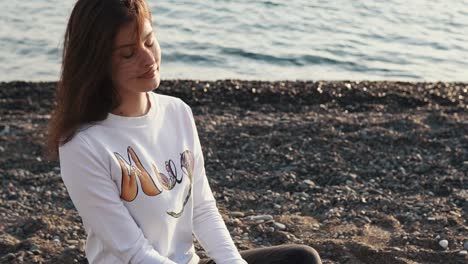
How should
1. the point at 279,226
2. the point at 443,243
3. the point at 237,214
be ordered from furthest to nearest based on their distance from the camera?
1. the point at 237,214
2. the point at 279,226
3. the point at 443,243

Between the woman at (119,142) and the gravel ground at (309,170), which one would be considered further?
the gravel ground at (309,170)

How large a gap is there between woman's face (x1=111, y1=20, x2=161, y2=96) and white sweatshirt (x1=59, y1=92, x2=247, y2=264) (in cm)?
12

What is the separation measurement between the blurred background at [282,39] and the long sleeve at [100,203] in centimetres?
625

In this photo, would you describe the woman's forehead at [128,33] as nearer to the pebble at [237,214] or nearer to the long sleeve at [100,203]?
the long sleeve at [100,203]

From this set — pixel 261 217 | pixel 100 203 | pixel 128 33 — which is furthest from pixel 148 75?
pixel 261 217

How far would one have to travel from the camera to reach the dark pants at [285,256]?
3066 mm

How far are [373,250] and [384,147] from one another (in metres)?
1.91

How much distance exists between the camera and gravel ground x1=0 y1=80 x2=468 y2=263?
4492 millimetres

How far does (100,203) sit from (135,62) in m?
0.48

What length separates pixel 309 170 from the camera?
18.5 feet

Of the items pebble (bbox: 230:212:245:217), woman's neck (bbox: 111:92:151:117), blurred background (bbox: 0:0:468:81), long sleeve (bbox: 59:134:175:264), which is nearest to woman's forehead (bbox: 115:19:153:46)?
woman's neck (bbox: 111:92:151:117)

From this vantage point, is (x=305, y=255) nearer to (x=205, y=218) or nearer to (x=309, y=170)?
(x=205, y=218)

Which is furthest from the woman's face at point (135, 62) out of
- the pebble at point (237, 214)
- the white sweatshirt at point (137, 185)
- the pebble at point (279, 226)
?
the pebble at point (237, 214)

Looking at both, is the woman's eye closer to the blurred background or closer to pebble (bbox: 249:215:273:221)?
pebble (bbox: 249:215:273:221)
